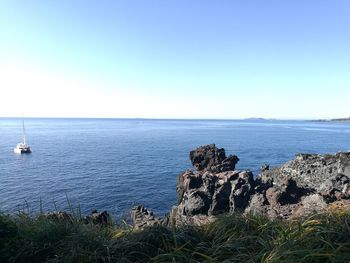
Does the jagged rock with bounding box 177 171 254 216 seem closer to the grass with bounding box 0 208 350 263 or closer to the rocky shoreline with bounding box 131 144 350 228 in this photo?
the rocky shoreline with bounding box 131 144 350 228

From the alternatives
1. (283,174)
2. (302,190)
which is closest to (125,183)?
(283,174)

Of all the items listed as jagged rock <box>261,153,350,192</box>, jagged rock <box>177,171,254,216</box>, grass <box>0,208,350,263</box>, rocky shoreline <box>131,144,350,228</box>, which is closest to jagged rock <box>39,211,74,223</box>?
grass <box>0,208,350,263</box>

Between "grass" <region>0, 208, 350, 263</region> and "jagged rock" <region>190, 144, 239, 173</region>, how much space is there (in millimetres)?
37280

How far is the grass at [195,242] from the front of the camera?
455 cm

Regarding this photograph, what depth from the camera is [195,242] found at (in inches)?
224

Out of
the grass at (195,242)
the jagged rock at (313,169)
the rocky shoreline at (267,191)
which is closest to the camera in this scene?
the grass at (195,242)

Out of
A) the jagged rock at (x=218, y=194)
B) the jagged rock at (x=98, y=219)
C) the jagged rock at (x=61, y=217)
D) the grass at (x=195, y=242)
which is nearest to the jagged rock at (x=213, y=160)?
the jagged rock at (x=218, y=194)

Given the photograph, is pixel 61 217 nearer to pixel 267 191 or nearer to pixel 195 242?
pixel 195 242

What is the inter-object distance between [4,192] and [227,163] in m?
30.0

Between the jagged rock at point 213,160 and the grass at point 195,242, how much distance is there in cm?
3728

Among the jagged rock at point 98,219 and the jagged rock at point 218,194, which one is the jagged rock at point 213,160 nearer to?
the jagged rock at point 218,194

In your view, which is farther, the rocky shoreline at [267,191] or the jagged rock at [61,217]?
the rocky shoreline at [267,191]

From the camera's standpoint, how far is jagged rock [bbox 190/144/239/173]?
43312 millimetres

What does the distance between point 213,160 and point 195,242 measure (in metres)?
39.9
